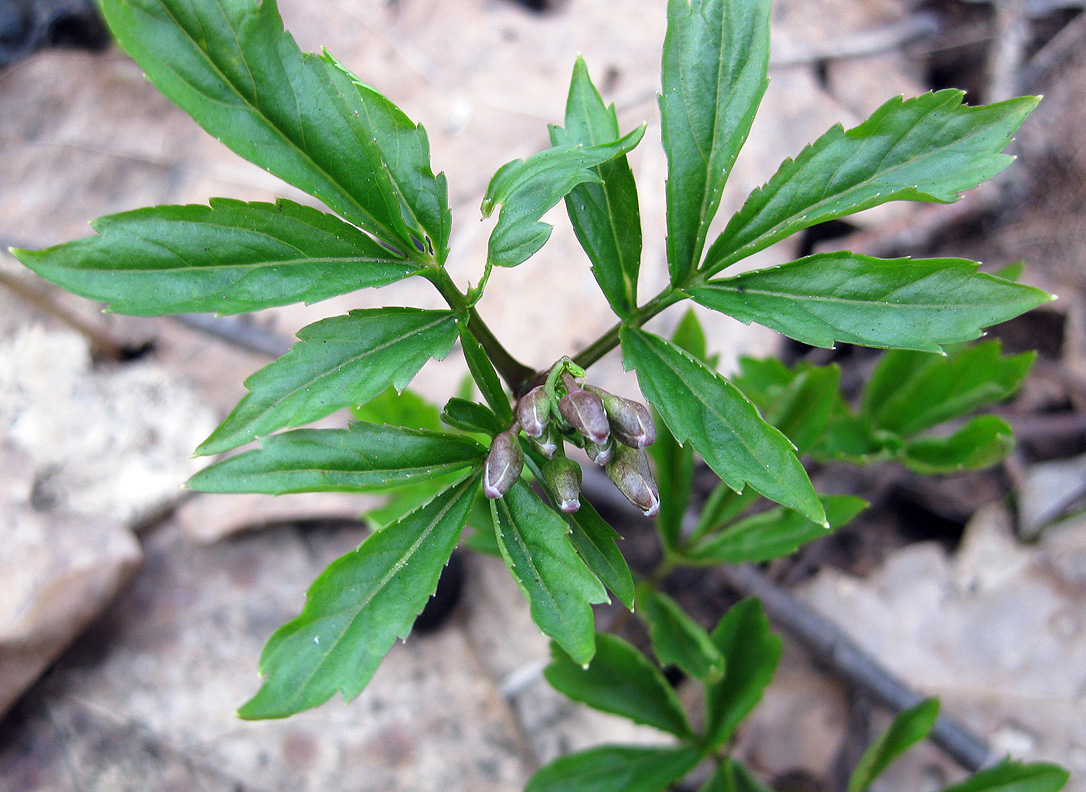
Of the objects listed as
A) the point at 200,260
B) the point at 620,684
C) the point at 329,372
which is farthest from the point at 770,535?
the point at 200,260

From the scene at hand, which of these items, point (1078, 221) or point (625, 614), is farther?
point (1078, 221)

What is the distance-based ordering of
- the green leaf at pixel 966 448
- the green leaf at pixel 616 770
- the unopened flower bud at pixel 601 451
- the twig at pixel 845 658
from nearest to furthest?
the unopened flower bud at pixel 601 451, the green leaf at pixel 966 448, the green leaf at pixel 616 770, the twig at pixel 845 658

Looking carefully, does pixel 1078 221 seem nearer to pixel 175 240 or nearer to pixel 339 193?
pixel 339 193

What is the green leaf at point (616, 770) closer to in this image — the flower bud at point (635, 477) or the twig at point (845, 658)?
the twig at point (845, 658)

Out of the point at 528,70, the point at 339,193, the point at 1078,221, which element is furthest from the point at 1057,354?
the point at 339,193

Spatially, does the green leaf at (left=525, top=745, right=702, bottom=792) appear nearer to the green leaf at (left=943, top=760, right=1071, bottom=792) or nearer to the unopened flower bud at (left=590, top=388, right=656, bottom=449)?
the green leaf at (left=943, top=760, right=1071, bottom=792)

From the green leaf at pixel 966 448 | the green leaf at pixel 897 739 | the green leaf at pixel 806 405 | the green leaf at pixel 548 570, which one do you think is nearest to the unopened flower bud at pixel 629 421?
the green leaf at pixel 548 570
